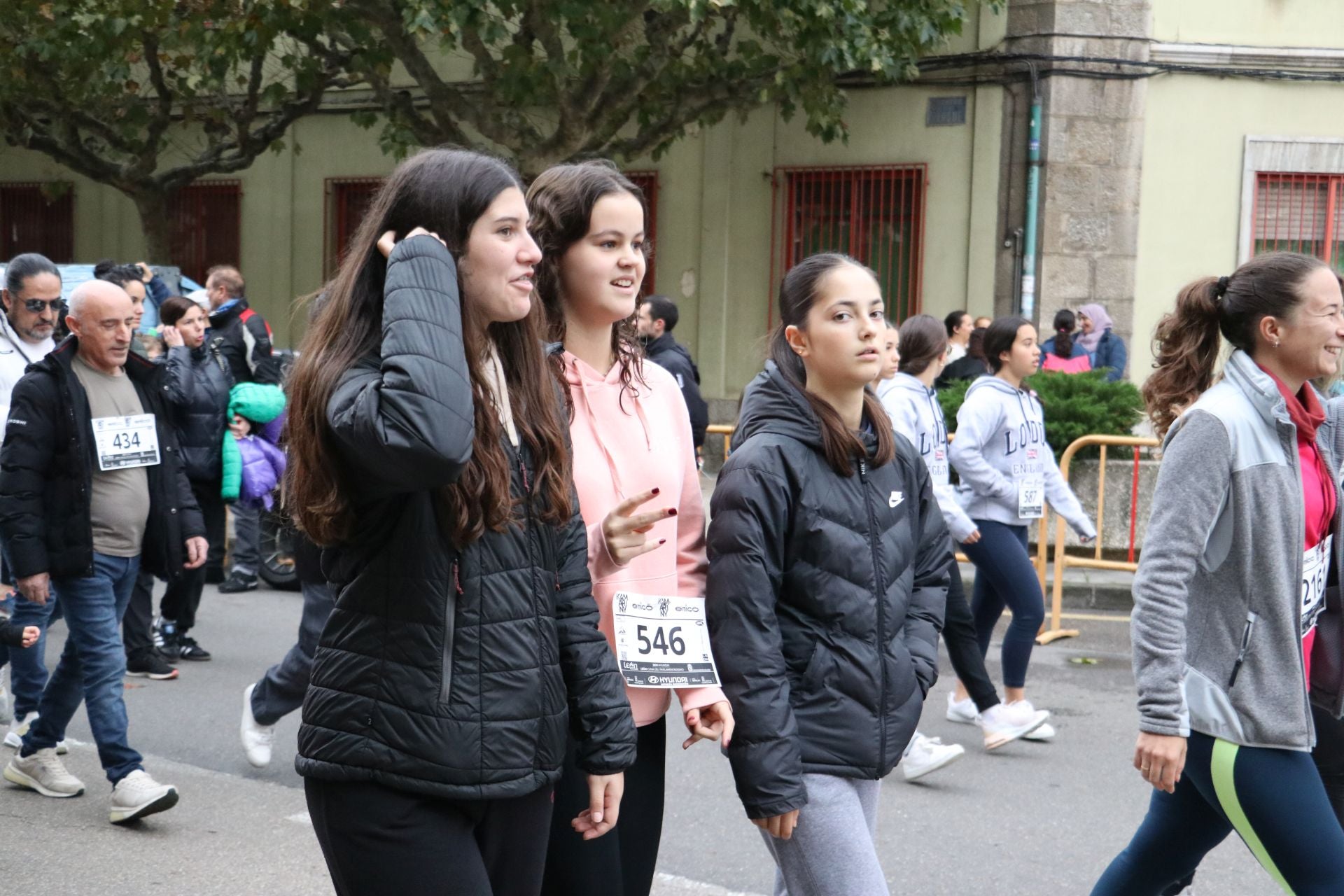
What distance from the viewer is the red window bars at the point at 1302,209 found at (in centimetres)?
1580

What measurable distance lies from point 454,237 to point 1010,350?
4.80 m

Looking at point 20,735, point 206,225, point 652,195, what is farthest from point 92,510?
point 206,225

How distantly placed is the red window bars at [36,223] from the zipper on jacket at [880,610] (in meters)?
21.0

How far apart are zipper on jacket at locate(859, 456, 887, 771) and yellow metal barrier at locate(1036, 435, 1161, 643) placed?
6046 mm

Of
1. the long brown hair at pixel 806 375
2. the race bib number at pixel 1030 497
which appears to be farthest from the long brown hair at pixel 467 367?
the race bib number at pixel 1030 497

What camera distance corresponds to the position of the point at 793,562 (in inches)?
127

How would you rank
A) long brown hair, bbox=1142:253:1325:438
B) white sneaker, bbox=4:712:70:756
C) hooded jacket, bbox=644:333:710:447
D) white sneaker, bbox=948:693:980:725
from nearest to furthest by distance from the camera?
long brown hair, bbox=1142:253:1325:438 → white sneaker, bbox=4:712:70:756 → white sneaker, bbox=948:693:980:725 → hooded jacket, bbox=644:333:710:447

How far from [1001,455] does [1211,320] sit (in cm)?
343

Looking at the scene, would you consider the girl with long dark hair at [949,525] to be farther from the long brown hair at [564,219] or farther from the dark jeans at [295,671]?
the long brown hair at [564,219]

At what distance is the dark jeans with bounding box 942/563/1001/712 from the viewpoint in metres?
6.36

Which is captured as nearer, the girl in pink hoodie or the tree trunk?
the girl in pink hoodie

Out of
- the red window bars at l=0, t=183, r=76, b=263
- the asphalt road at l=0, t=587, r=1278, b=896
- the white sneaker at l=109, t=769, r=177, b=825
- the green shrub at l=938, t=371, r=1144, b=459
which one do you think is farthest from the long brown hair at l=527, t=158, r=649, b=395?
the red window bars at l=0, t=183, r=76, b=263

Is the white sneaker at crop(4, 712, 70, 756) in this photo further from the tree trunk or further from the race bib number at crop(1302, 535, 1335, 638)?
the tree trunk

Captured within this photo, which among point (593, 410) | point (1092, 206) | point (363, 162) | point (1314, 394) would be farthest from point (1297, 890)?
point (363, 162)
